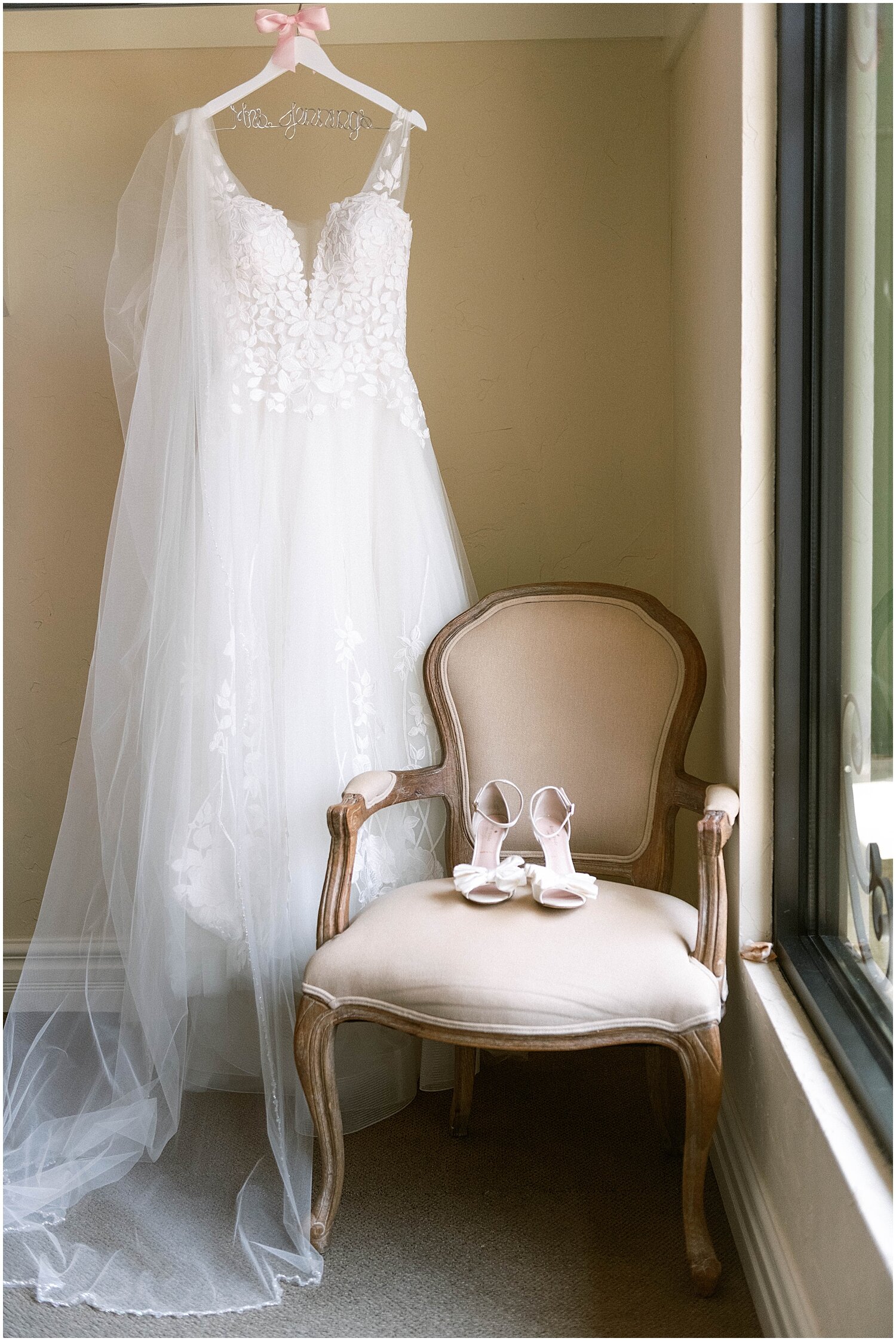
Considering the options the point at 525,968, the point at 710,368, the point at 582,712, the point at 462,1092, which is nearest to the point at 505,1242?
the point at 462,1092

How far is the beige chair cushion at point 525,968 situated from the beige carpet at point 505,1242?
0.44m

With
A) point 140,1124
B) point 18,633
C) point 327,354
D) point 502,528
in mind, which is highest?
point 327,354

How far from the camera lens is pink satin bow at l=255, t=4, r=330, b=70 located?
69.9 inches

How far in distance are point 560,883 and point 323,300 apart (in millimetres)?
1152

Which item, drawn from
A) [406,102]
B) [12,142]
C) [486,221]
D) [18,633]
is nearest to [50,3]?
[12,142]

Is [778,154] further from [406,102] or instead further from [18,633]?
[18,633]

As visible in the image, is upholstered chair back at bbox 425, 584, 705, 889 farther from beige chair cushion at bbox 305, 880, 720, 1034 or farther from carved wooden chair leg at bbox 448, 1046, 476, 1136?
carved wooden chair leg at bbox 448, 1046, 476, 1136

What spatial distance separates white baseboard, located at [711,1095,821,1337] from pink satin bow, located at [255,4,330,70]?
2080 mm

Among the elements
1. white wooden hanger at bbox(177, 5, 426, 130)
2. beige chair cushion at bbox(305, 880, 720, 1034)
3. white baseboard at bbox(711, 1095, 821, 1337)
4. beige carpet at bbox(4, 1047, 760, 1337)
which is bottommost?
beige carpet at bbox(4, 1047, 760, 1337)

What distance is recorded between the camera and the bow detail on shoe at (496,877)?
A: 1.64m

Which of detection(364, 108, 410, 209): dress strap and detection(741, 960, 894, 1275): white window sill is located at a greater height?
detection(364, 108, 410, 209): dress strap

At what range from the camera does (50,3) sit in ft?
7.36

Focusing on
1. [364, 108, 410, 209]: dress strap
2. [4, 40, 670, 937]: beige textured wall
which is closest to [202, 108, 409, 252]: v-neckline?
[364, 108, 410, 209]: dress strap

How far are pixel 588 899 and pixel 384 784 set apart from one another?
0.42m
